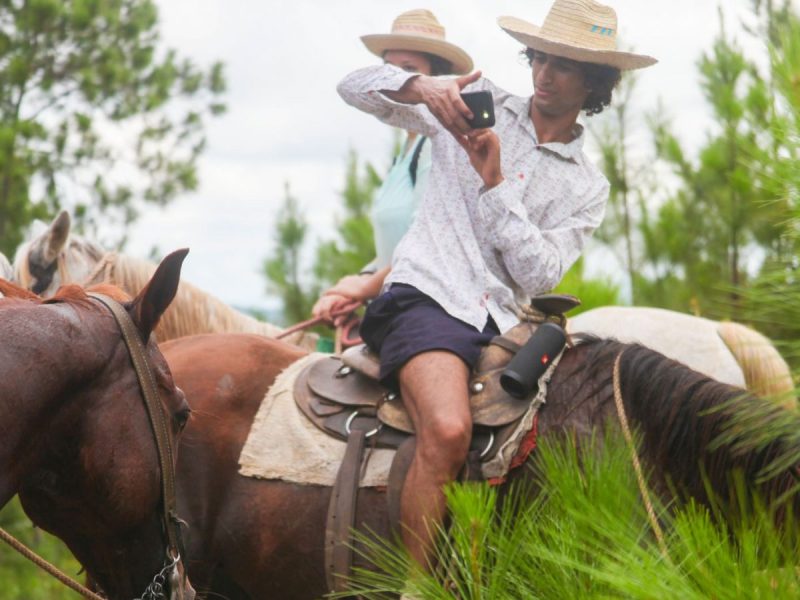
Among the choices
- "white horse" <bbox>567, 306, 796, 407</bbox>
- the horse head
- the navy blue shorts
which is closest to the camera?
the navy blue shorts

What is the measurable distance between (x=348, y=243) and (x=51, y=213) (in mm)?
2326

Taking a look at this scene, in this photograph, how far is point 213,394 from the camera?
3592mm

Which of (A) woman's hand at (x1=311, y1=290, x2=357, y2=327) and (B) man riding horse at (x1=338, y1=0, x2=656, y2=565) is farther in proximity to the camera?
(A) woman's hand at (x1=311, y1=290, x2=357, y2=327)

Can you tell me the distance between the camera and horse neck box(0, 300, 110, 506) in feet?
7.13

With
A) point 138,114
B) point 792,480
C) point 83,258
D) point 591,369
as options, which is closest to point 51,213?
point 138,114

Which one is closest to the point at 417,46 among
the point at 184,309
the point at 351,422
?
the point at 184,309

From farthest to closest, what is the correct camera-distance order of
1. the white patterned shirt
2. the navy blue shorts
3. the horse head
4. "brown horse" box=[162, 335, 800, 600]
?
the horse head < the white patterned shirt < the navy blue shorts < "brown horse" box=[162, 335, 800, 600]

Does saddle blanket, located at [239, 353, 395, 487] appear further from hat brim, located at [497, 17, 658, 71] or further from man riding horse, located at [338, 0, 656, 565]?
hat brim, located at [497, 17, 658, 71]

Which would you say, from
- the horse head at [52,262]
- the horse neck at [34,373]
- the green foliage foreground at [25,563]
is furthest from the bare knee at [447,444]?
the green foliage foreground at [25,563]

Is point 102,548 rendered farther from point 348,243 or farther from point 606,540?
point 348,243

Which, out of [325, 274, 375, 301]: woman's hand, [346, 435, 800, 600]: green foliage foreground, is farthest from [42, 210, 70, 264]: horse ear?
[346, 435, 800, 600]: green foliage foreground

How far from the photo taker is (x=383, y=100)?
3545 mm

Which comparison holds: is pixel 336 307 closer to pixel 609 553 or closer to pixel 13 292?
pixel 13 292

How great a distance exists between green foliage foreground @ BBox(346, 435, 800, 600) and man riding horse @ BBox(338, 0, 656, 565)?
50.5 inches
